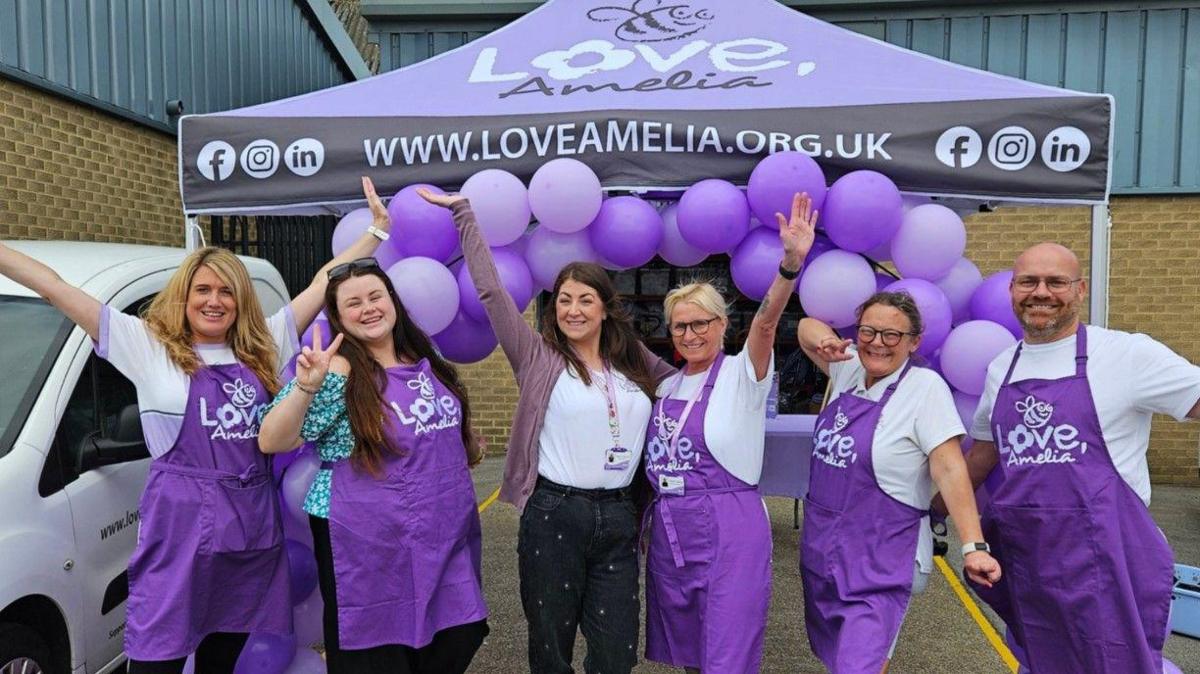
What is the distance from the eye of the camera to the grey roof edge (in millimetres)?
9883

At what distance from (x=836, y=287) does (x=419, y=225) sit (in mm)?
1548

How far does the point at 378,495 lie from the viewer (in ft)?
7.69

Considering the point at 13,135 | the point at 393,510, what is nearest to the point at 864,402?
the point at 393,510

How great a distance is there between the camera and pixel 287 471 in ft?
9.00

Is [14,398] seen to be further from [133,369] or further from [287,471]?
[287,471]

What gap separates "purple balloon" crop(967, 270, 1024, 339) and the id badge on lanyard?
1516mm

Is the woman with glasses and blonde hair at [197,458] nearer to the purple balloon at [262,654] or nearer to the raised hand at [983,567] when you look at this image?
the purple balloon at [262,654]

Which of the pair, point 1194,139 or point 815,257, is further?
point 1194,139

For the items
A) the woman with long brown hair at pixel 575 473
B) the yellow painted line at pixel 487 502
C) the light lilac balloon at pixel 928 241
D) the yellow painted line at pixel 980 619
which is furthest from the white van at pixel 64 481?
the yellow painted line at pixel 487 502

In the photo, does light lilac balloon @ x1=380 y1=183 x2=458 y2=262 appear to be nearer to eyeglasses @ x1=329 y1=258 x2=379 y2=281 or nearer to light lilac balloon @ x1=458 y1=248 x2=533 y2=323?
light lilac balloon @ x1=458 y1=248 x2=533 y2=323

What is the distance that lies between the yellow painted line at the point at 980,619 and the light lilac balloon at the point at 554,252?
8.68 ft

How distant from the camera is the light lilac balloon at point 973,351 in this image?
2.75 metres

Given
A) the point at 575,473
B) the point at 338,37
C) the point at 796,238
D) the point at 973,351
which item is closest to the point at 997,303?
the point at 973,351

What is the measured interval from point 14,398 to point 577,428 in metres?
1.80
